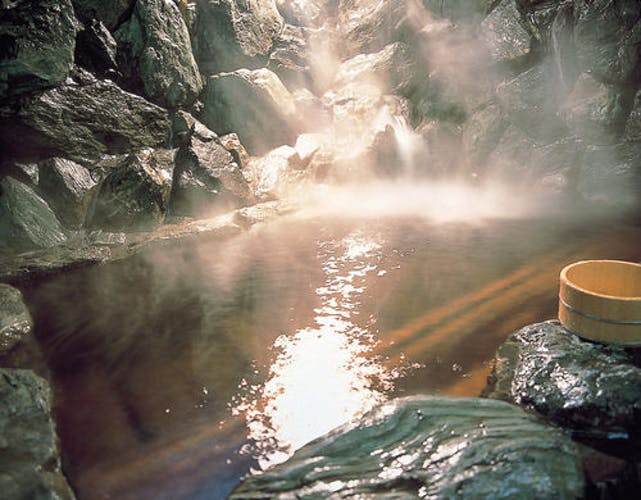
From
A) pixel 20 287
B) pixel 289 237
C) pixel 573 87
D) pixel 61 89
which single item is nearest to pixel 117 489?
pixel 20 287

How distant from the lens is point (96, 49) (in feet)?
34.5

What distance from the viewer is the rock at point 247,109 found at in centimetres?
1290

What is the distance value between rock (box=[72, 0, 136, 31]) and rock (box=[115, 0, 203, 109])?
17 centimetres

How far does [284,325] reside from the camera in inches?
207

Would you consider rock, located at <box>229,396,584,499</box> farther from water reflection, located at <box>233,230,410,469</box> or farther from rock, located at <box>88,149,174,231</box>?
rock, located at <box>88,149,174,231</box>

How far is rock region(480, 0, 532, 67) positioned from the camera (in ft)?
39.7

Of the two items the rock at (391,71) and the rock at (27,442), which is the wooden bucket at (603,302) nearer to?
the rock at (27,442)

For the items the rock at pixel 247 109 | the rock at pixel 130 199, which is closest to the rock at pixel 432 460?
the rock at pixel 130 199

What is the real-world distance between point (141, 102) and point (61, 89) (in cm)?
179

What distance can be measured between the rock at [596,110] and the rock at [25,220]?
39.4 ft

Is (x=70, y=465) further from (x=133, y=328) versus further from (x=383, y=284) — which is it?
(x=383, y=284)

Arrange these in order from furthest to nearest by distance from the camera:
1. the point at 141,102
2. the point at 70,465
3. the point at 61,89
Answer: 1. the point at 141,102
2. the point at 61,89
3. the point at 70,465

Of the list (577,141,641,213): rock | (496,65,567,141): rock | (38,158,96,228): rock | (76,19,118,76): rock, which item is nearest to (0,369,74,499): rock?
(38,158,96,228): rock

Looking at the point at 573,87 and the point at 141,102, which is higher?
the point at 141,102
